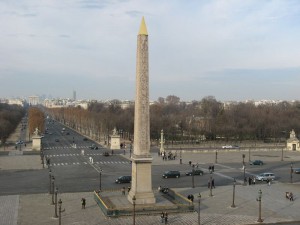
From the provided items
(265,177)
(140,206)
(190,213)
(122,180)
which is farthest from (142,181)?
(265,177)

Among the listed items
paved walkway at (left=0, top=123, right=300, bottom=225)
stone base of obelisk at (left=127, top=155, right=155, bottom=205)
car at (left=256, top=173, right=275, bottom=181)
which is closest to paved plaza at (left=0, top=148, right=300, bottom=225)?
paved walkway at (left=0, top=123, right=300, bottom=225)

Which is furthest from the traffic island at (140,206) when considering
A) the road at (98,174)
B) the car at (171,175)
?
the car at (171,175)

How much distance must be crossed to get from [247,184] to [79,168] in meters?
18.3

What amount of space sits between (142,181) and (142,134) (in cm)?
281

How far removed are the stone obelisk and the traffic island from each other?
726 mm

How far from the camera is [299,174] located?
4419cm

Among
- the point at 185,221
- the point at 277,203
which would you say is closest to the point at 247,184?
the point at 277,203

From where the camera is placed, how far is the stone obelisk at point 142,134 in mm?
26812

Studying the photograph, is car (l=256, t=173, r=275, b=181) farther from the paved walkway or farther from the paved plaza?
the paved plaza

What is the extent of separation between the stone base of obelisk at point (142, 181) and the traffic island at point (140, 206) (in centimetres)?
39

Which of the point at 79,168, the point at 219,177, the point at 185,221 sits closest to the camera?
the point at 185,221

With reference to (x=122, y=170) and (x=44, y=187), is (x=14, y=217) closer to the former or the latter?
(x=44, y=187)

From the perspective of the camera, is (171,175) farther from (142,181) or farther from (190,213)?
(190,213)

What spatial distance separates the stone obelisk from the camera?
26.8 meters
